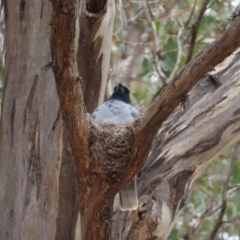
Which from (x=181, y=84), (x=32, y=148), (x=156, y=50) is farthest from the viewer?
(x=156, y=50)

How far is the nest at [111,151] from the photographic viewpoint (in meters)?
2.09

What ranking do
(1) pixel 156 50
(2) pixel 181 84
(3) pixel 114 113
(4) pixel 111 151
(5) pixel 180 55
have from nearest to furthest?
1. (2) pixel 181 84
2. (4) pixel 111 151
3. (3) pixel 114 113
4. (5) pixel 180 55
5. (1) pixel 156 50

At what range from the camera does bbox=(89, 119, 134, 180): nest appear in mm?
2086

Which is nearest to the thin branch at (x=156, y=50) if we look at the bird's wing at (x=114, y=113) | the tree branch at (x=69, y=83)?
the bird's wing at (x=114, y=113)

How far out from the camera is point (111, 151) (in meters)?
2.15

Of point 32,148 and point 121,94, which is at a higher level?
point 121,94

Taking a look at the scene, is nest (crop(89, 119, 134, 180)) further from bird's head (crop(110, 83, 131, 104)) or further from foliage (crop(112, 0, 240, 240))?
foliage (crop(112, 0, 240, 240))

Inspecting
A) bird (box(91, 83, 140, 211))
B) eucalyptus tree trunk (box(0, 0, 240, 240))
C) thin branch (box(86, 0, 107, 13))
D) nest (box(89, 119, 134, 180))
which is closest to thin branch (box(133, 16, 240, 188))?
nest (box(89, 119, 134, 180))

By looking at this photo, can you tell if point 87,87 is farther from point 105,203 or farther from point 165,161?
point 105,203

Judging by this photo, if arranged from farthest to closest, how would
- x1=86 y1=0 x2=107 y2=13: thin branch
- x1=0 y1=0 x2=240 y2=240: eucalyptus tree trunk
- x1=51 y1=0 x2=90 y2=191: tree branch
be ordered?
x1=0 y1=0 x2=240 y2=240: eucalyptus tree trunk, x1=86 y1=0 x2=107 y2=13: thin branch, x1=51 y1=0 x2=90 y2=191: tree branch

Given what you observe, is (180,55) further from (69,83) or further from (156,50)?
(69,83)

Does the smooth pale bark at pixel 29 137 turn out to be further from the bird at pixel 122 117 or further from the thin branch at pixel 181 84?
the thin branch at pixel 181 84

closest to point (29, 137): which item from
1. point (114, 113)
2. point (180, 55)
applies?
point (114, 113)

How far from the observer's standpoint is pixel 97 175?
2107 mm
